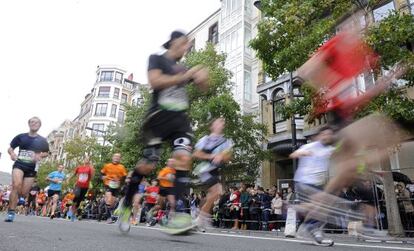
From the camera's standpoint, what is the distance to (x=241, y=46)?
29.8 metres

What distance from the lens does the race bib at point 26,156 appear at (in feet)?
22.1

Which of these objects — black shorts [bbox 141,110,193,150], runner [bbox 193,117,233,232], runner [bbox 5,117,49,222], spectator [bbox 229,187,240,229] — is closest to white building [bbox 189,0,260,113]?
spectator [bbox 229,187,240,229]

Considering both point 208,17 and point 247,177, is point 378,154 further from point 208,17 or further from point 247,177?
point 208,17

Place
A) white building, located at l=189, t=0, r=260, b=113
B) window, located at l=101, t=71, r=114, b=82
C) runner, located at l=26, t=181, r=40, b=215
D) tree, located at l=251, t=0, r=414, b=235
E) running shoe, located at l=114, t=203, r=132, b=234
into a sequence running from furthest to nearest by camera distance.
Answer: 1. window, located at l=101, t=71, r=114, b=82
2. white building, located at l=189, t=0, r=260, b=113
3. runner, located at l=26, t=181, r=40, b=215
4. tree, located at l=251, t=0, r=414, b=235
5. running shoe, located at l=114, t=203, r=132, b=234

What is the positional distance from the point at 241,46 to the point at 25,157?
24.8m

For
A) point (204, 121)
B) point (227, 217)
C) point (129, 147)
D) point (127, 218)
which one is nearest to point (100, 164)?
point (129, 147)

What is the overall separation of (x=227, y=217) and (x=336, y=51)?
12.0 metres

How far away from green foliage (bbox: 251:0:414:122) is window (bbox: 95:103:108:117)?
58104 mm

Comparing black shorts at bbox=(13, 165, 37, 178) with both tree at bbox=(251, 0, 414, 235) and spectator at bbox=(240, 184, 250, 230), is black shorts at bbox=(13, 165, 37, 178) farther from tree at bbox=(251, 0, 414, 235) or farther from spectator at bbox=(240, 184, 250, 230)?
spectator at bbox=(240, 184, 250, 230)

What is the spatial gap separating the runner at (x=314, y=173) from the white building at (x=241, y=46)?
73.4ft

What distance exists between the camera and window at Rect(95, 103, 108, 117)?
6838cm

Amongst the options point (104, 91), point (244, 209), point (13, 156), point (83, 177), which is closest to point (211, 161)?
point (13, 156)

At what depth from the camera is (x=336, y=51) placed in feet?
14.4

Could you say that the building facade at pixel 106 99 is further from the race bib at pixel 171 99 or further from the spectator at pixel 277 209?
the race bib at pixel 171 99
